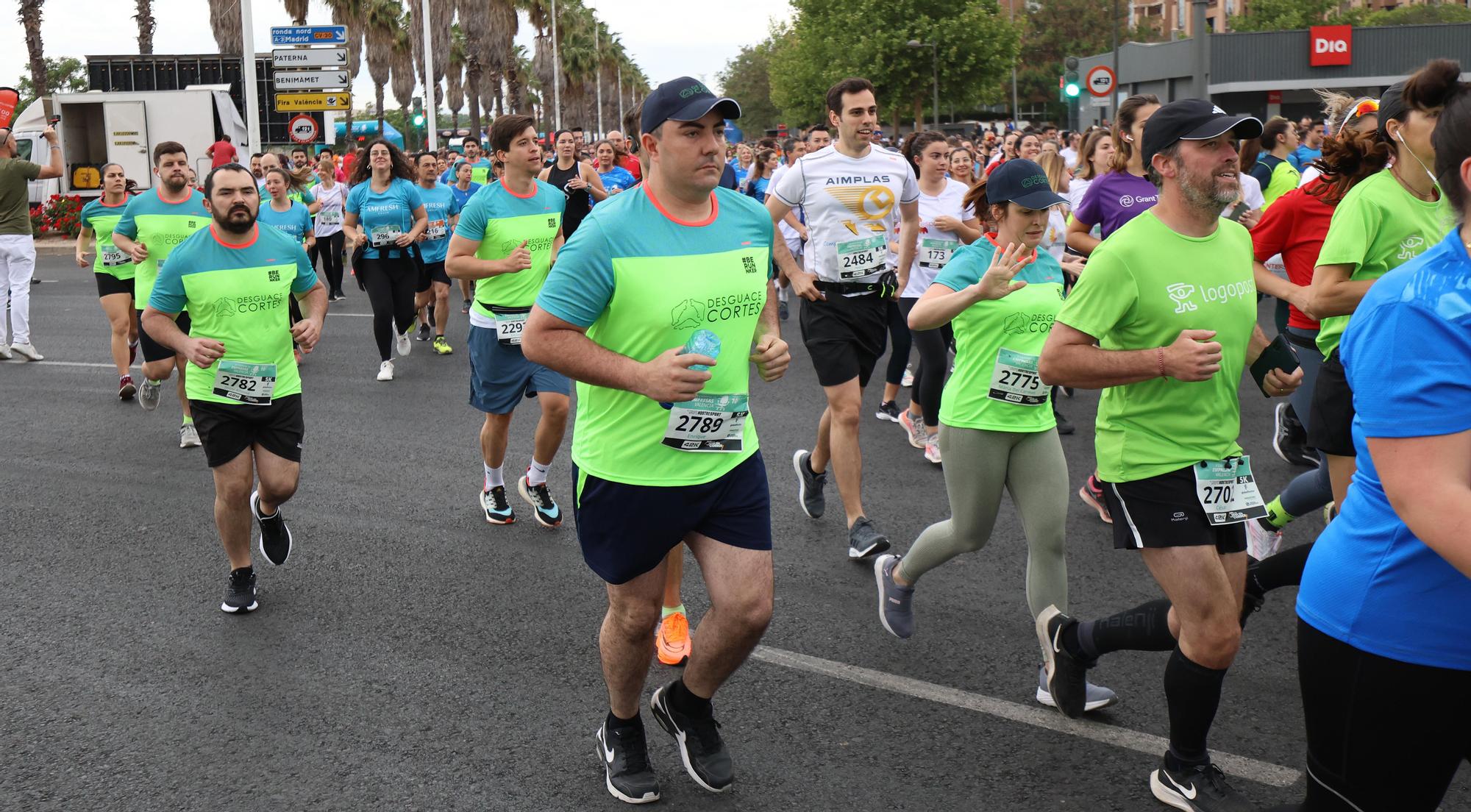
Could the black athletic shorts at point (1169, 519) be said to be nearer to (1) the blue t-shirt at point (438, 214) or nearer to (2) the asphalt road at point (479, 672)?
(2) the asphalt road at point (479, 672)

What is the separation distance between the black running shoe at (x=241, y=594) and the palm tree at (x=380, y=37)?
52750 mm

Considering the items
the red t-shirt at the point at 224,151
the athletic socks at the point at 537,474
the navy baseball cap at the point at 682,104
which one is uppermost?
the red t-shirt at the point at 224,151

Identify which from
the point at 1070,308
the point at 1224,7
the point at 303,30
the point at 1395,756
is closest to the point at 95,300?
the point at 303,30

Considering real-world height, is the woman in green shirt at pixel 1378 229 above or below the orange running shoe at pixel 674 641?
above

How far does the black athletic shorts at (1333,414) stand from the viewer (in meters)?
4.51

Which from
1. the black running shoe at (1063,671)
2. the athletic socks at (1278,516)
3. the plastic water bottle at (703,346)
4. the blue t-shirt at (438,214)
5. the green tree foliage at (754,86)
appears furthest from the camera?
the green tree foliage at (754,86)

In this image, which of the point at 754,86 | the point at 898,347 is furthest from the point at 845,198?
the point at 754,86

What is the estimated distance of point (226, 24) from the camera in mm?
42312

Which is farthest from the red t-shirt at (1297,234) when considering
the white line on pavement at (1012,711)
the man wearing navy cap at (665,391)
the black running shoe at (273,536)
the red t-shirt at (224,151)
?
the red t-shirt at (224,151)

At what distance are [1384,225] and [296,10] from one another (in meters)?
45.2

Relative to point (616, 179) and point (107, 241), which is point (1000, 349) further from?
point (616, 179)

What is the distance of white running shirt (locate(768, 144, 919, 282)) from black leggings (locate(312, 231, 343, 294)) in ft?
38.8

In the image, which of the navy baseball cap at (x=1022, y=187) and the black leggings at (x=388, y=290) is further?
the black leggings at (x=388, y=290)

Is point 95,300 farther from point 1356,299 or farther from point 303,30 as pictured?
point 1356,299
